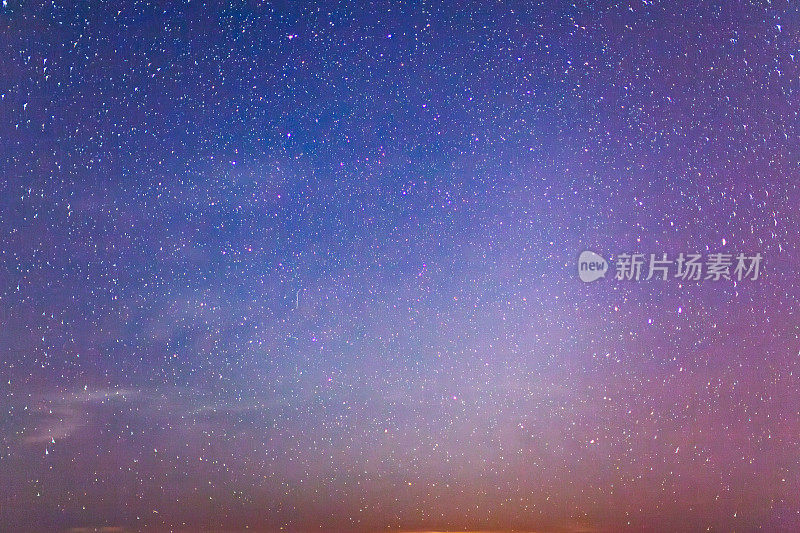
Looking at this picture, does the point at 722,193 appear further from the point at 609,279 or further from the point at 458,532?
the point at 458,532

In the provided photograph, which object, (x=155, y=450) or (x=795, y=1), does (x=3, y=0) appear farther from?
(x=795, y=1)

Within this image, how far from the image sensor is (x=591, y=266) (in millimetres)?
3678

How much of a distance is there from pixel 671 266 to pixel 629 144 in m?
0.59

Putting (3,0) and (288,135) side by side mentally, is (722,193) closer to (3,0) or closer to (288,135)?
(288,135)

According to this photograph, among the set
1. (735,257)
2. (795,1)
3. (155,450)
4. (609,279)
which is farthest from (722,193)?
(155,450)

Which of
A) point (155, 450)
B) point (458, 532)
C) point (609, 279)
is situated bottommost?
point (458, 532)

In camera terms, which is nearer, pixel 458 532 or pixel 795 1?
pixel 795 1

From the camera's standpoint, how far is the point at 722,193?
12.1ft

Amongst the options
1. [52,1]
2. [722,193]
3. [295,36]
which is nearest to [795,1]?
[722,193]

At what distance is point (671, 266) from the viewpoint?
145 inches

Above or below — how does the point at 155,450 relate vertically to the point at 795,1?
below

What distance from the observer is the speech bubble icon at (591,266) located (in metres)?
3.67

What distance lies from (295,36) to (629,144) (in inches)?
63.5

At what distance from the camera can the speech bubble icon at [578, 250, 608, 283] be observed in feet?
12.0
